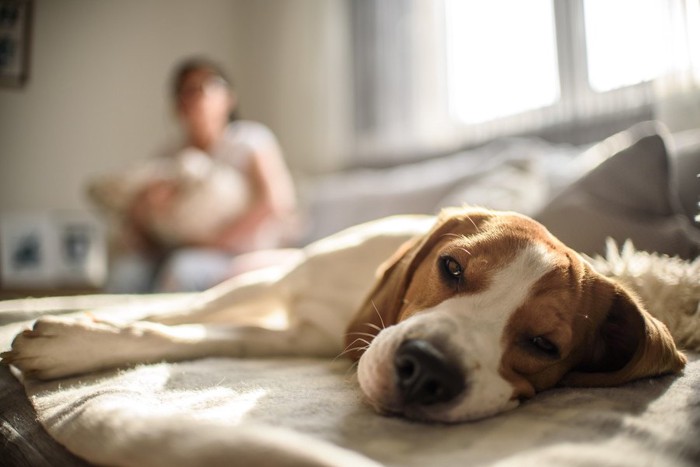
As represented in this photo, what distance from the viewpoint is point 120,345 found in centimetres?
144

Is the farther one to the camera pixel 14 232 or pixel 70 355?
pixel 14 232

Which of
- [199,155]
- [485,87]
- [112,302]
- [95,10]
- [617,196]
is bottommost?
[112,302]

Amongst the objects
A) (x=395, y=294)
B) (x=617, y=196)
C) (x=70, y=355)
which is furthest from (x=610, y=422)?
(x=70, y=355)

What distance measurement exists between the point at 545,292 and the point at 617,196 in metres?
0.71

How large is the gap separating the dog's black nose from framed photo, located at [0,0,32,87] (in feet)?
19.7

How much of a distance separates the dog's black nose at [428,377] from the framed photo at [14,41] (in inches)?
236

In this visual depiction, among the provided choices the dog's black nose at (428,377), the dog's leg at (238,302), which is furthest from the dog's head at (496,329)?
the dog's leg at (238,302)

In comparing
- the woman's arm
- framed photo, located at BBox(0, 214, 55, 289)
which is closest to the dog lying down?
the woman's arm

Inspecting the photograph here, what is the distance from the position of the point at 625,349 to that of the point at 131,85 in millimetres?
6162

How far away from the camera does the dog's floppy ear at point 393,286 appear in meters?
1.42

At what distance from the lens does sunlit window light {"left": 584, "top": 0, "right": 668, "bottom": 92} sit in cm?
327

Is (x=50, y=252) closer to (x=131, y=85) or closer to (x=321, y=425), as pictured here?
(x=131, y=85)

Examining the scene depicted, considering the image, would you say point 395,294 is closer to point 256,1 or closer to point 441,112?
point 441,112

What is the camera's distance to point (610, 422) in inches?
37.6
